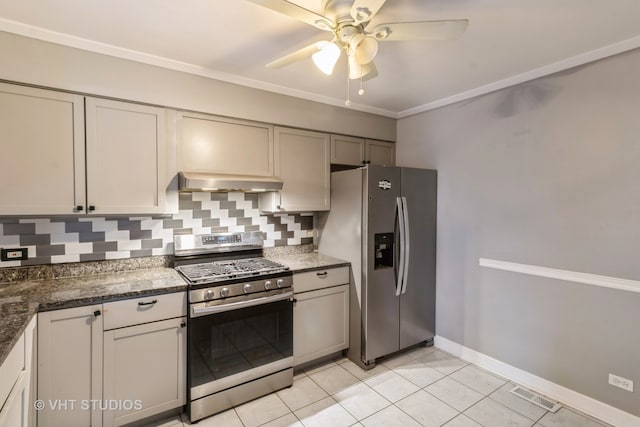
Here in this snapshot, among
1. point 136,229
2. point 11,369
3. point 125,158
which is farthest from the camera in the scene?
point 136,229

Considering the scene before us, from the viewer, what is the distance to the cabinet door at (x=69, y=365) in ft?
5.57

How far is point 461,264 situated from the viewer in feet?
9.73

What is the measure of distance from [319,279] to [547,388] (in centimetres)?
192

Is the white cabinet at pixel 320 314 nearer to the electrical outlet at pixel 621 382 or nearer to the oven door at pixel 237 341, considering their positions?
the oven door at pixel 237 341

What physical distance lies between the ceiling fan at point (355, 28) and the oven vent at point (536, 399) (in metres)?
2.55

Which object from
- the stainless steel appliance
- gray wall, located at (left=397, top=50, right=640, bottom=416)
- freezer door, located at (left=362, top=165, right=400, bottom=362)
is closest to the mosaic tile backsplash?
the stainless steel appliance

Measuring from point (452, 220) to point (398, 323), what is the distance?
43.6 inches

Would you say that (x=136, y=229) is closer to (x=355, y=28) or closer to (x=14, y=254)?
(x=14, y=254)

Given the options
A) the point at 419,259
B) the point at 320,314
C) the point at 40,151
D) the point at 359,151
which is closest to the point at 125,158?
the point at 40,151

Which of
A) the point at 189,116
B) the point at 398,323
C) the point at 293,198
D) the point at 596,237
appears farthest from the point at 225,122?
the point at 596,237

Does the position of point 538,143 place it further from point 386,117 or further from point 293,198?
point 293,198

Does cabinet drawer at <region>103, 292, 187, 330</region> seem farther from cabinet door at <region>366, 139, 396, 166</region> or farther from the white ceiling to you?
cabinet door at <region>366, 139, 396, 166</region>

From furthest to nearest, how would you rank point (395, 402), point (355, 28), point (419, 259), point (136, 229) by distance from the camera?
point (419, 259) < point (136, 229) < point (395, 402) < point (355, 28)

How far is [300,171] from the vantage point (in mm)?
2947
